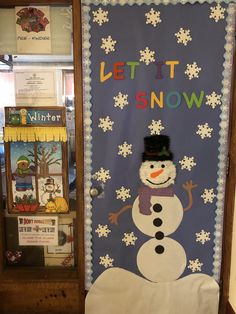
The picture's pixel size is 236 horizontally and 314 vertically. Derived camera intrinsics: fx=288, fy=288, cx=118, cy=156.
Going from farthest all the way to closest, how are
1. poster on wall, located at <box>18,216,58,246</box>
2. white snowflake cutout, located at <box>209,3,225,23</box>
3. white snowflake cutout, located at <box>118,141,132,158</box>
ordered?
poster on wall, located at <box>18,216,58,246</box>, white snowflake cutout, located at <box>118,141,132,158</box>, white snowflake cutout, located at <box>209,3,225,23</box>

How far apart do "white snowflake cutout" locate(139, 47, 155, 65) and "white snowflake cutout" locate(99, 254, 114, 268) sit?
1089 millimetres

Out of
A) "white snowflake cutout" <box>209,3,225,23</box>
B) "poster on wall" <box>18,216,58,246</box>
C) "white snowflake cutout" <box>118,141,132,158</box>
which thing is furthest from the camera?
"poster on wall" <box>18,216,58,246</box>

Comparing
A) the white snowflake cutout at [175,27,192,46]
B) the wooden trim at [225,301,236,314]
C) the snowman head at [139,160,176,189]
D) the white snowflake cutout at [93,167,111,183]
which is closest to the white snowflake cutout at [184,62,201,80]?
the white snowflake cutout at [175,27,192,46]

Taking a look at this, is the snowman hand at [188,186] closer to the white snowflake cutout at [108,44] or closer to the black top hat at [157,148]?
the black top hat at [157,148]

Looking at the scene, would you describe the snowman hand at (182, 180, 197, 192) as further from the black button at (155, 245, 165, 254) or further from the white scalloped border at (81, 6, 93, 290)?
the white scalloped border at (81, 6, 93, 290)

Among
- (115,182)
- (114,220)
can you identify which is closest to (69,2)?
(115,182)

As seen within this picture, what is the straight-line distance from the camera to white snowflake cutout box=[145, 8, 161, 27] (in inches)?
57.4

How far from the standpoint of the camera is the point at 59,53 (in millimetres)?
1608

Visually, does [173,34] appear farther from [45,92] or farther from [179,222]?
[179,222]

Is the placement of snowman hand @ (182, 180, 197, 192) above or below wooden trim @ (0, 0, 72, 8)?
below

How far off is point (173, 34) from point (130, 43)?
0.73ft

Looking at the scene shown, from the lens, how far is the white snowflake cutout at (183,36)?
147 centimetres

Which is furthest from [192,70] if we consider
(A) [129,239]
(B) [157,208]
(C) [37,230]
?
(C) [37,230]

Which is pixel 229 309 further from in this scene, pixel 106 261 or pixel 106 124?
pixel 106 124
